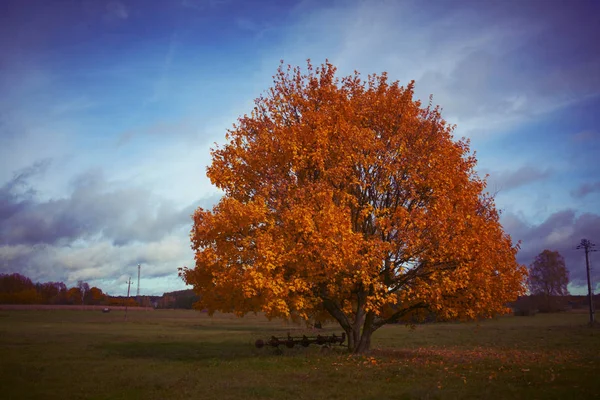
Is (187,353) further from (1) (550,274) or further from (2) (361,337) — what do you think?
(1) (550,274)

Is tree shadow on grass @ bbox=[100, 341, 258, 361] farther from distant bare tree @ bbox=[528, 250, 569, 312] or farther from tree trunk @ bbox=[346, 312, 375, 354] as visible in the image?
distant bare tree @ bbox=[528, 250, 569, 312]

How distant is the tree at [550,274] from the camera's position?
10981 cm

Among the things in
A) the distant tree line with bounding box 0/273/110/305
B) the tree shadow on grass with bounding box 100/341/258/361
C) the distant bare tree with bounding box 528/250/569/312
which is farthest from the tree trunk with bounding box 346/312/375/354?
→ the distant tree line with bounding box 0/273/110/305

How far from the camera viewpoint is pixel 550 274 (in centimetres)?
11019

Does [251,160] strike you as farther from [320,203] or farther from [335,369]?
[335,369]

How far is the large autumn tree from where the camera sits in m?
20.9

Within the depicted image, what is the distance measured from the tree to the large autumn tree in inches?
3918

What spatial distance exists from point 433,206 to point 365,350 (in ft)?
30.7

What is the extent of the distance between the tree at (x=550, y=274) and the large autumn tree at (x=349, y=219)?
99.5m

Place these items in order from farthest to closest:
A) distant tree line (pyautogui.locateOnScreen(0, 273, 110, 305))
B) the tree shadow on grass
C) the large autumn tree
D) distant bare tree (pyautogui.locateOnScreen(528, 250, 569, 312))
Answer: distant tree line (pyautogui.locateOnScreen(0, 273, 110, 305))
distant bare tree (pyautogui.locateOnScreen(528, 250, 569, 312))
the tree shadow on grass
the large autumn tree

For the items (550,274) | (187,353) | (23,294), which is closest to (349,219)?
(187,353)

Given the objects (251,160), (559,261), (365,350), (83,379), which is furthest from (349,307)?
(559,261)

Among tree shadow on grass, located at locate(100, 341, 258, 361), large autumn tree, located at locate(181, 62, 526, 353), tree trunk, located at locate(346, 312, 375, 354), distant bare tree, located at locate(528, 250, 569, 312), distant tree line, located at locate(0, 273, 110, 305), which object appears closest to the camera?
large autumn tree, located at locate(181, 62, 526, 353)

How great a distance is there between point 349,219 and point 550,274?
10763 cm
